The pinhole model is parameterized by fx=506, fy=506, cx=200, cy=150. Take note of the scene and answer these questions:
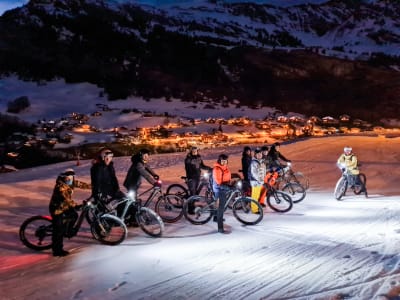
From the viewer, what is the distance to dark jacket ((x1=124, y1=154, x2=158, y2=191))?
34.3 feet

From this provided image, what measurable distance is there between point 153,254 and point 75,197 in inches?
330

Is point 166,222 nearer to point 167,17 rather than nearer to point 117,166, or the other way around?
point 117,166

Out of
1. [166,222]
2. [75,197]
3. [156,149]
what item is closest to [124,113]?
[156,149]

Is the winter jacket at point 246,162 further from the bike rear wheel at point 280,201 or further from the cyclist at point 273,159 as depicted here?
the cyclist at point 273,159

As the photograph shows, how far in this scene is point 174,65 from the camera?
71.1 meters

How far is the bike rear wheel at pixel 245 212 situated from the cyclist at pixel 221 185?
0.66 metres

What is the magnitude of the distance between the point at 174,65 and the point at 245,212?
6109 centimetres

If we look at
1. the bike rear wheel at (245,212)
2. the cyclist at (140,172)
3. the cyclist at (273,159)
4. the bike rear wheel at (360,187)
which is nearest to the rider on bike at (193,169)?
the bike rear wheel at (245,212)

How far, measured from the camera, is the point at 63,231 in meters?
8.91

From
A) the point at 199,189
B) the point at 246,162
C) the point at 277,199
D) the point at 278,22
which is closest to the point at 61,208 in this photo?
the point at 199,189

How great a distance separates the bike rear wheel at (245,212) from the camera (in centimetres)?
1140

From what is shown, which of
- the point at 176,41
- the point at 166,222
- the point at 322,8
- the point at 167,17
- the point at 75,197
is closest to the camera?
the point at 166,222

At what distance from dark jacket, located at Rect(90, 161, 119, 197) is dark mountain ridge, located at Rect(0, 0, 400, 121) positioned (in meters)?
43.1

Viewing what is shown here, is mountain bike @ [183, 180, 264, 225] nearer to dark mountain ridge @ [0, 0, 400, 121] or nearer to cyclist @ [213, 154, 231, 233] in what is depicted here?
cyclist @ [213, 154, 231, 233]
